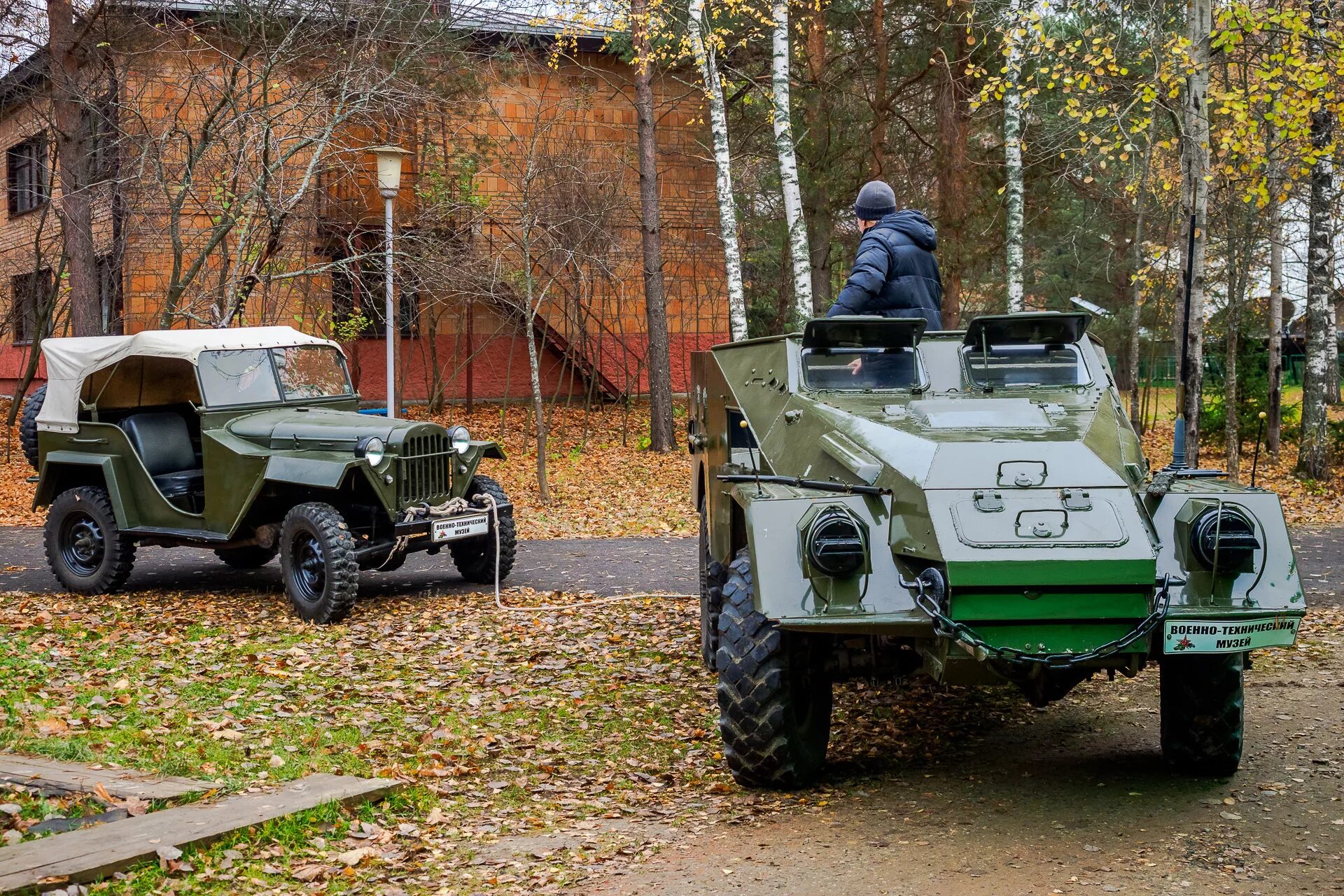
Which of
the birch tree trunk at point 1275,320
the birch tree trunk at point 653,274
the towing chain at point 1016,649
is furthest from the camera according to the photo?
A: the birch tree trunk at point 653,274

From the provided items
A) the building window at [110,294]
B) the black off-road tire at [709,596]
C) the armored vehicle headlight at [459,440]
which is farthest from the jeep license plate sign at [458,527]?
the building window at [110,294]

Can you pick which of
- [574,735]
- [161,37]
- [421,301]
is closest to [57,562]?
[574,735]

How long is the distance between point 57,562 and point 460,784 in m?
6.76

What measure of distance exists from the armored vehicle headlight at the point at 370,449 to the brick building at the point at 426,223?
583 centimetres

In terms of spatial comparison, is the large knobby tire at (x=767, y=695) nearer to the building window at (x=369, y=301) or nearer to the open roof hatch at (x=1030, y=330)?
the open roof hatch at (x=1030, y=330)

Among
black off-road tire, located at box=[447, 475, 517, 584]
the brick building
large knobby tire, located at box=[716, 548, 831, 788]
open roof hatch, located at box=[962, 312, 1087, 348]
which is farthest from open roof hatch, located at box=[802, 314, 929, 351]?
the brick building

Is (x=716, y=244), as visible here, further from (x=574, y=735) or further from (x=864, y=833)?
(x=864, y=833)

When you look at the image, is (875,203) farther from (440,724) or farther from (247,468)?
(247,468)

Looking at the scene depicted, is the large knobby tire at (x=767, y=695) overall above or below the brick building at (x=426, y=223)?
below

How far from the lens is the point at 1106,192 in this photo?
24.6 metres

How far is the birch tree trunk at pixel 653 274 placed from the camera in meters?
21.8

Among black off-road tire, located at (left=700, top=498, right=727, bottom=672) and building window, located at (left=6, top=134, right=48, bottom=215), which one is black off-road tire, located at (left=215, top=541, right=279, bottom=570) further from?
building window, located at (left=6, top=134, right=48, bottom=215)

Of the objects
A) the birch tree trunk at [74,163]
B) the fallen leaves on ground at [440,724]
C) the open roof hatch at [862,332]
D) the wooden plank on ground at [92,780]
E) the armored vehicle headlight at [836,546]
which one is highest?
the birch tree trunk at [74,163]

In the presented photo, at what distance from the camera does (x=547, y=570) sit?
1210cm
